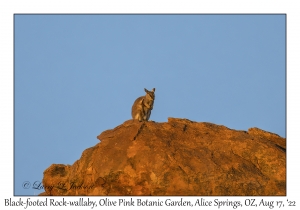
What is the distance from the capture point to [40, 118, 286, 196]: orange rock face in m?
22.5

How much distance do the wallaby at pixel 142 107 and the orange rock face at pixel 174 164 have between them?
379 cm

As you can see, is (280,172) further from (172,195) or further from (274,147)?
(172,195)

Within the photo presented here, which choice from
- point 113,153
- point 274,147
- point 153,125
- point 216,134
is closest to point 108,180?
point 113,153

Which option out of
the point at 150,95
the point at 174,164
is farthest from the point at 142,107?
the point at 174,164

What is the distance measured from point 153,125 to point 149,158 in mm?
2020

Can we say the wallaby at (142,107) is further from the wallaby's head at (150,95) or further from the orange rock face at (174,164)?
the orange rock face at (174,164)

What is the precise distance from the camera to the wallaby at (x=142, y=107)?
29328 mm

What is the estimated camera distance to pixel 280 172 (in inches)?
923

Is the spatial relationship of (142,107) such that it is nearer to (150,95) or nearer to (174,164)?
(150,95)

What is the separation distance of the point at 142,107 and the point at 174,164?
7.04 meters

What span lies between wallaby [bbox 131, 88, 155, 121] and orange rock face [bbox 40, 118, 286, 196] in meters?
3.79

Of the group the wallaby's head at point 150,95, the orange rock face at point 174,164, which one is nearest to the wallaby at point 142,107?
the wallaby's head at point 150,95

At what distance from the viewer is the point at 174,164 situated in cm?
2275
